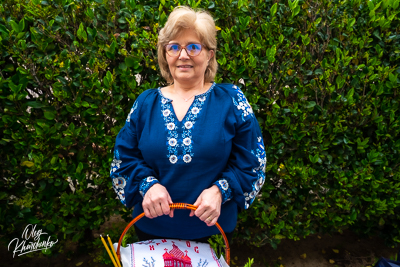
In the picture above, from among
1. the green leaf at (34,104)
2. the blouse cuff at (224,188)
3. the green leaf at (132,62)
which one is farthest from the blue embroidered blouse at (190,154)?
the green leaf at (34,104)

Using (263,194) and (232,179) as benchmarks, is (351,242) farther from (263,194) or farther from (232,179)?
(232,179)

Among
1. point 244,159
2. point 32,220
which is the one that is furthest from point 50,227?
point 244,159

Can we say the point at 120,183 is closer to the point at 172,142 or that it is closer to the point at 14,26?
the point at 172,142

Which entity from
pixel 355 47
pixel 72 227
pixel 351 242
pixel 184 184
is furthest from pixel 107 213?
pixel 351 242

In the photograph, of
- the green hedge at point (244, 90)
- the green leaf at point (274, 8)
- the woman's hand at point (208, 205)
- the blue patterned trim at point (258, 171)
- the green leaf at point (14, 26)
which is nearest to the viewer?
the woman's hand at point (208, 205)

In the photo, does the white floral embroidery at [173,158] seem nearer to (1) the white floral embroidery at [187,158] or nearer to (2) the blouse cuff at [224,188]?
(1) the white floral embroidery at [187,158]

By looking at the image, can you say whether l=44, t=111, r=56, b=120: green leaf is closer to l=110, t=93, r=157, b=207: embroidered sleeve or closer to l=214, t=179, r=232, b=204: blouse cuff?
l=110, t=93, r=157, b=207: embroidered sleeve

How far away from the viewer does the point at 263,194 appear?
2900 mm

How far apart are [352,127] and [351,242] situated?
173cm

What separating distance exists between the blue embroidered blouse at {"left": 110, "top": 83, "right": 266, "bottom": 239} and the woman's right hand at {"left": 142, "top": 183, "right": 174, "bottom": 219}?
5 centimetres

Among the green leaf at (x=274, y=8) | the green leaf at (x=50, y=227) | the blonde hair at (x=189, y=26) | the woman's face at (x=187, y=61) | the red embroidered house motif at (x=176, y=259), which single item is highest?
the green leaf at (x=274, y=8)

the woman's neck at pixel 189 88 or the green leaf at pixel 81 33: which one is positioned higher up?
the green leaf at pixel 81 33

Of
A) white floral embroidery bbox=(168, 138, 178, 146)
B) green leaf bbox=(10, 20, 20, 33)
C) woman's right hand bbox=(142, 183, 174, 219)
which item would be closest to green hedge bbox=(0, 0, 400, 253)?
green leaf bbox=(10, 20, 20, 33)

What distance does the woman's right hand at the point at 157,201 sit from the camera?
62.1 inches
